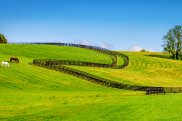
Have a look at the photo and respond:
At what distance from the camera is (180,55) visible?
159 m

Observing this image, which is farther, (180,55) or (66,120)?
(180,55)

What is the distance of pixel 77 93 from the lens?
56281 mm

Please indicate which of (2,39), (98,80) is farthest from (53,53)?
(98,80)

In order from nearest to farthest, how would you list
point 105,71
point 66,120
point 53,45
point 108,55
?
point 66,120 → point 105,71 → point 108,55 → point 53,45

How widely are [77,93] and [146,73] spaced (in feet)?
153

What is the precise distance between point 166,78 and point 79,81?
30834mm

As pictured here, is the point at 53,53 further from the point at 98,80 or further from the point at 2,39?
the point at 98,80

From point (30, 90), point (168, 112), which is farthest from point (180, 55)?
point (168, 112)

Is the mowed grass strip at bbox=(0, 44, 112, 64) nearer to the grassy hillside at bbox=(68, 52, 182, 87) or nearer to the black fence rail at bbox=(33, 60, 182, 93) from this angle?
the grassy hillside at bbox=(68, 52, 182, 87)

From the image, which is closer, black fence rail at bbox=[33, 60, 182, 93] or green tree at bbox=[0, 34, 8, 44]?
black fence rail at bbox=[33, 60, 182, 93]

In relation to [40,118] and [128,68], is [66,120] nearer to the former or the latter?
[40,118]

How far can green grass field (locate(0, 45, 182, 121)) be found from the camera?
100 feet

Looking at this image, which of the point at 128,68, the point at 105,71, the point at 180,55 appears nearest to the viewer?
the point at 105,71

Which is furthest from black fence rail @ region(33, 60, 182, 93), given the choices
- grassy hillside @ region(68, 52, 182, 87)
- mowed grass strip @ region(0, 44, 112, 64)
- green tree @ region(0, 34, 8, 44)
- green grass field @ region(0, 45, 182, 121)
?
green tree @ region(0, 34, 8, 44)
